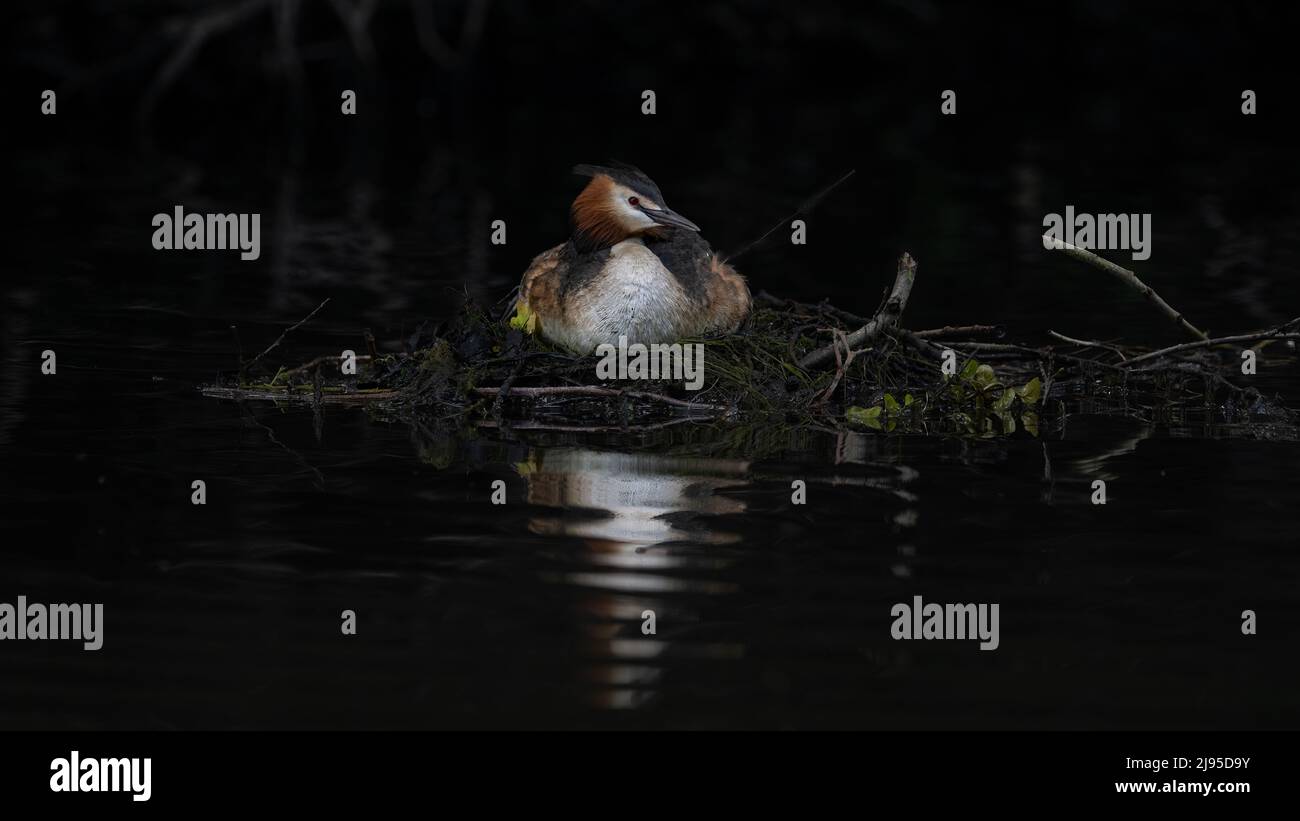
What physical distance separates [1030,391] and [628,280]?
219cm

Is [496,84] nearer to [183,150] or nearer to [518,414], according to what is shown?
[183,150]

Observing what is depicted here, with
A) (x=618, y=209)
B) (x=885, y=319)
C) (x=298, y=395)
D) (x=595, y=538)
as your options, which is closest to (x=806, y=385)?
(x=885, y=319)

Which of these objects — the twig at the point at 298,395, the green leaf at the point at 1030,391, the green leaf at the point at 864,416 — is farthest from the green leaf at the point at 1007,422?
the twig at the point at 298,395

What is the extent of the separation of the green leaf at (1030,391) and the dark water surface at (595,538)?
23cm

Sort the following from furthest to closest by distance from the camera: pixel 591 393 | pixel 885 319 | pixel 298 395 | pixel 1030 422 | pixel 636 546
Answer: pixel 298 395 < pixel 1030 422 < pixel 885 319 < pixel 591 393 < pixel 636 546

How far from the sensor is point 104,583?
7570 millimetres

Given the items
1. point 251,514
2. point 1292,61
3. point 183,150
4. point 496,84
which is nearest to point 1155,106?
point 1292,61

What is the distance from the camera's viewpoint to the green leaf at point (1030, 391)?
1090 centimetres

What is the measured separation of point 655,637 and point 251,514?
241 centimetres

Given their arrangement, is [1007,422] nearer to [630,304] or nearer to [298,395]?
[630,304]

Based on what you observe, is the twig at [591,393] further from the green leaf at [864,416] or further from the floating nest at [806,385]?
the green leaf at [864,416]

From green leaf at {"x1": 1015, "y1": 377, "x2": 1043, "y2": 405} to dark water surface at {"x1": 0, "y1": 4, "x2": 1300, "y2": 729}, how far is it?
9.1 inches

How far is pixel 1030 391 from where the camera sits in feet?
35.8
